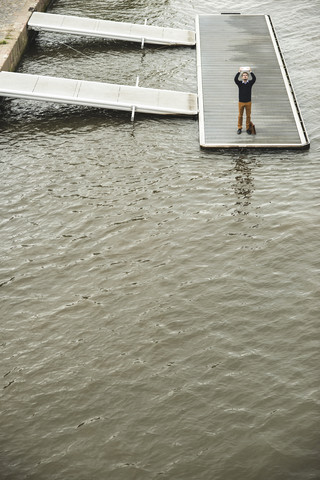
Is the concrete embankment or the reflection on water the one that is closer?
the reflection on water

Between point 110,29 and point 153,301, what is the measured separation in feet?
49.8

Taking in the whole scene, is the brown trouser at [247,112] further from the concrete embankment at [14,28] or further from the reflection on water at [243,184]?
the concrete embankment at [14,28]

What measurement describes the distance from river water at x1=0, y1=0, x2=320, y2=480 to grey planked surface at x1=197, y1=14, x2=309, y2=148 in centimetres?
52

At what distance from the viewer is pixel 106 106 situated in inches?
756

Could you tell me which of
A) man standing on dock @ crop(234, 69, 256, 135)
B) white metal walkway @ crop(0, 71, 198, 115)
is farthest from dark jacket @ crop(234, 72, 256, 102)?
white metal walkway @ crop(0, 71, 198, 115)

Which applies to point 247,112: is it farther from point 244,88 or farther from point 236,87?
point 236,87

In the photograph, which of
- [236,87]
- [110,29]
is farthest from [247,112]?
[110,29]

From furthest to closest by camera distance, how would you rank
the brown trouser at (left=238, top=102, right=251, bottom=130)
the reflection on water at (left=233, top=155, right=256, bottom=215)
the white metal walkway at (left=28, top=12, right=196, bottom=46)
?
the white metal walkway at (left=28, top=12, right=196, bottom=46), the brown trouser at (left=238, top=102, right=251, bottom=130), the reflection on water at (left=233, top=155, right=256, bottom=215)

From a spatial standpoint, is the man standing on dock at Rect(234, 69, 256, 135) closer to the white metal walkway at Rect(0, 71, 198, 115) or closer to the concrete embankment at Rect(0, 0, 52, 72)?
the white metal walkway at Rect(0, 71, 198, 115)

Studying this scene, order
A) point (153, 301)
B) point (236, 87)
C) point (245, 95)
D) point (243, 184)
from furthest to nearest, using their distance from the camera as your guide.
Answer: point (236, 87) < point (245, 95) < point (243, 184) < point (153, 301)

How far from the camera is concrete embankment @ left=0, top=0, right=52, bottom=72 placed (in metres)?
22.0

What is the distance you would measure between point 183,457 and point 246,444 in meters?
0.96

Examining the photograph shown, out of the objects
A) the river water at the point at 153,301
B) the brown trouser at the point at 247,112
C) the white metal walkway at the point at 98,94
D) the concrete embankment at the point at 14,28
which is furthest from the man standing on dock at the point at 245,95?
the concrete embankment at the point at 14,28

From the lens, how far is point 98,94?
768 inches
